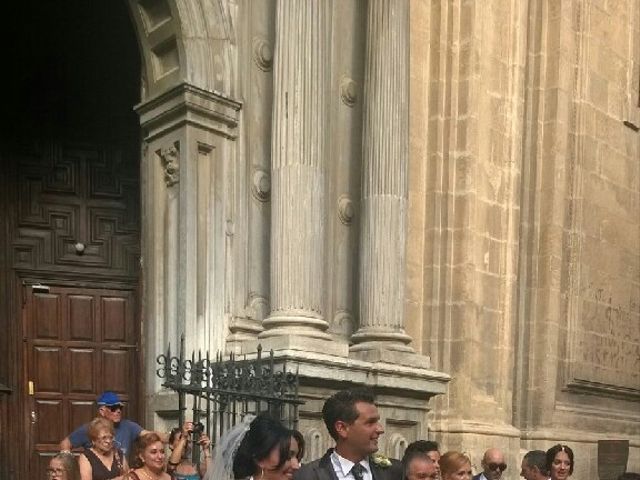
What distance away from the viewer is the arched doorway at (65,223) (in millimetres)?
13703

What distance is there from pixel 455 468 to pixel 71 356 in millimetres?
7429

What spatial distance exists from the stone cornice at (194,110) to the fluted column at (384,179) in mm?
1438

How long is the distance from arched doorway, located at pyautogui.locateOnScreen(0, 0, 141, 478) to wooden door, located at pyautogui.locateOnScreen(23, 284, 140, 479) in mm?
11

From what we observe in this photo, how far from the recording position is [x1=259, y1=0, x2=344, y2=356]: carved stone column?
11531 mm

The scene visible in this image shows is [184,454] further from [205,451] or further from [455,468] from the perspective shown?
[455,468]

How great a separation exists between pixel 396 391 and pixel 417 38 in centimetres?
419

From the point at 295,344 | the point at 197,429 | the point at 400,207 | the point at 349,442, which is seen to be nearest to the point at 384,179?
the point at 400,207

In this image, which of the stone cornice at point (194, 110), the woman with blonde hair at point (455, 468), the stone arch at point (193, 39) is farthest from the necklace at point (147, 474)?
the stone arch at point (193, 39)

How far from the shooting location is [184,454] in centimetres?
959

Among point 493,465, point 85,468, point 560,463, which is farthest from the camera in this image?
point 493,465

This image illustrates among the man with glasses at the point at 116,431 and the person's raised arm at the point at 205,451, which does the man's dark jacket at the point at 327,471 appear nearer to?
the person's raised arm at the point at 205,451

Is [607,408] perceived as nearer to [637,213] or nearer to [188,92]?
[637,213]

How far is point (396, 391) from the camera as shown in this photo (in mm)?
12047

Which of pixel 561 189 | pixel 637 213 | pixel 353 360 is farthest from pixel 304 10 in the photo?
pixel 637 213
